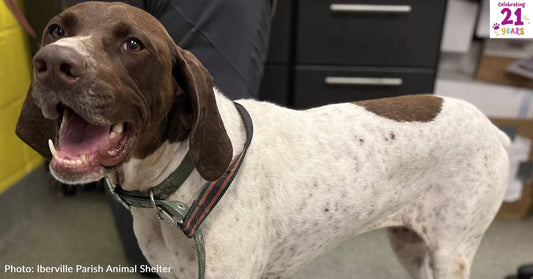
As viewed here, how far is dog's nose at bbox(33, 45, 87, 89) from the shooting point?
787 millimetres

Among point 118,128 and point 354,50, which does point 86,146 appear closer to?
point 118,128

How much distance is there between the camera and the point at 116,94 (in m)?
0.86

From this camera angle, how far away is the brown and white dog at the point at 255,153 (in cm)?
89

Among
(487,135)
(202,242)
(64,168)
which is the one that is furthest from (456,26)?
(64,168)

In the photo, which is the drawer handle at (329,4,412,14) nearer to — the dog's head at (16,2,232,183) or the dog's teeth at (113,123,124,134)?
the dog's head at (16,2,232,183)

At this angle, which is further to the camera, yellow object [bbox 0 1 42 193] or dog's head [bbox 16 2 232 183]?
yellow object [bbox 0 1 42 193]

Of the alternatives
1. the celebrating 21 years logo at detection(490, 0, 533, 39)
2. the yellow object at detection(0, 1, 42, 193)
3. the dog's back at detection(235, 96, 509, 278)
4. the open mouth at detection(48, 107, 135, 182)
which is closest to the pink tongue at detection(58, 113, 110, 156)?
the open mouth at detection(48, 107, 135, 182)

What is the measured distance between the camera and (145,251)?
1.18m

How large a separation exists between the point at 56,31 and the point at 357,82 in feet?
5.32

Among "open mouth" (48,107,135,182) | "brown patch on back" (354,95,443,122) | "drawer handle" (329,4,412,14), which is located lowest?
"brown patch on back" (354,95,443,122)

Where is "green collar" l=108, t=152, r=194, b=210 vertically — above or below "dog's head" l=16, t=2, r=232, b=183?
below

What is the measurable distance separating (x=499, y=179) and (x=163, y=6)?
45.1 inches

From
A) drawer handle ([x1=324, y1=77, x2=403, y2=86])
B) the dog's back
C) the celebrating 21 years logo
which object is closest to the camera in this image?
the dog's back

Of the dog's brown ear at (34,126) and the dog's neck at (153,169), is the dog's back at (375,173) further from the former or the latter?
the dog's brown ear at (34,126)
